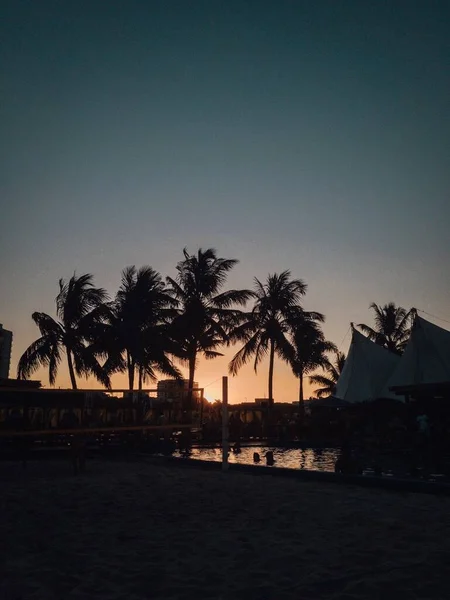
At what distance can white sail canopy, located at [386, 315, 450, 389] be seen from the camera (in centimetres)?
3069

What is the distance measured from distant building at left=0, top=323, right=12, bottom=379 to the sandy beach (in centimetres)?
4501

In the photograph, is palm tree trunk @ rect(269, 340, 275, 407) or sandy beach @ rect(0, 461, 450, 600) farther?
palm tree trunk @ rect(269, 340, 275, 407)

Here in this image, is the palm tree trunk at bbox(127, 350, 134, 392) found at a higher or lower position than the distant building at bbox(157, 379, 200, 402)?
higher

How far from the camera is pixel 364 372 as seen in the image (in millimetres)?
38031

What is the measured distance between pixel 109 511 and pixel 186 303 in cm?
2597

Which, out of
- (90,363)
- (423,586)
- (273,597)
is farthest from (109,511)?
(90,363)

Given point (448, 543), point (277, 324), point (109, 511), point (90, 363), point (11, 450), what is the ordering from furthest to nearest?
point (277, 324) < point (90, 363) < point (11, 450) < point (109, 511) < point (448, 543)

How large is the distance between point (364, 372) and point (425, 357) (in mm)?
7075

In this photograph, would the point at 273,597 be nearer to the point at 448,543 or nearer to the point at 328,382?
the point at 448,543

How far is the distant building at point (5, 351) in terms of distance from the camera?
5304 cm

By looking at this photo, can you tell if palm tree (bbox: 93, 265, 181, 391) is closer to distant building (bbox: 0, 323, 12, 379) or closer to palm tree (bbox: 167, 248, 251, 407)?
palm tree (bbox: 167, 248, 251, 407)

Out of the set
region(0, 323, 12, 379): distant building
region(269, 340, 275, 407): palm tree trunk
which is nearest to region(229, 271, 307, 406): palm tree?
region(269, 340, 275, 407): palm tree trunk

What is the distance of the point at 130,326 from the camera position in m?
32.6

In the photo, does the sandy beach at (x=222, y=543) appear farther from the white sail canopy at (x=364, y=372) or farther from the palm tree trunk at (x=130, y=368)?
the white sail canopy at (x=364, y=372)
